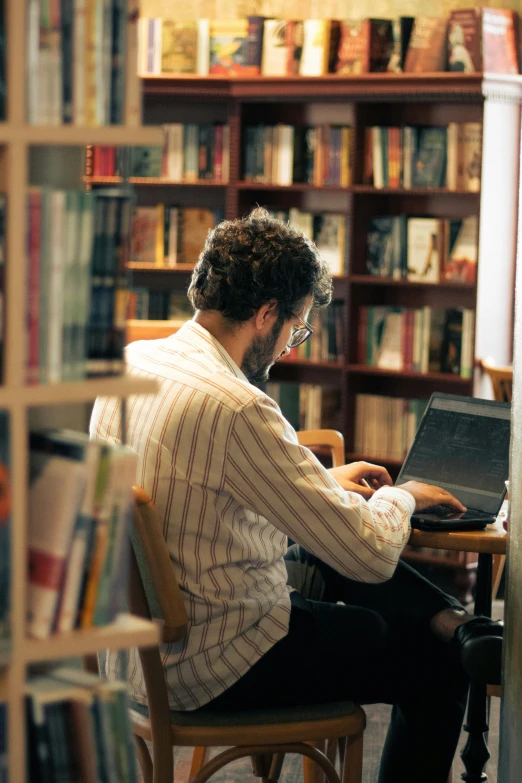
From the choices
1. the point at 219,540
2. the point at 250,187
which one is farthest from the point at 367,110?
the point at 219,540

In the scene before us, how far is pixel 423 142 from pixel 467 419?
105 inches

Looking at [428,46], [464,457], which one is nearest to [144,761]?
[464,457]

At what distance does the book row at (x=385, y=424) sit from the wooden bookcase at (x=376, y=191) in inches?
1.5

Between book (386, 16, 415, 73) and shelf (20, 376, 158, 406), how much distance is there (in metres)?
3.67

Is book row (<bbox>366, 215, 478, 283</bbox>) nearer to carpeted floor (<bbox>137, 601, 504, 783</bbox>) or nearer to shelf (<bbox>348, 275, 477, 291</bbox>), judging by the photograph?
shelf (<bbox>348, 275, 477, 291</bbox>)

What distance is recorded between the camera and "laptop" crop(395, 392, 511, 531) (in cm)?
206

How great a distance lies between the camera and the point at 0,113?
116 cm

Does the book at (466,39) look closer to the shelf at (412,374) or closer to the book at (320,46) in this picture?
the book at (320,46)

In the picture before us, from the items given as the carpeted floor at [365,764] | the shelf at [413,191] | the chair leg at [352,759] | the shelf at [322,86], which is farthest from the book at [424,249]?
the chair leg at [352,759]

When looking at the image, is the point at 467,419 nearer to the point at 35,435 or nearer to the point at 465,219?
the point at 35,435

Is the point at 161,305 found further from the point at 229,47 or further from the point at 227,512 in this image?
the point at 227,512

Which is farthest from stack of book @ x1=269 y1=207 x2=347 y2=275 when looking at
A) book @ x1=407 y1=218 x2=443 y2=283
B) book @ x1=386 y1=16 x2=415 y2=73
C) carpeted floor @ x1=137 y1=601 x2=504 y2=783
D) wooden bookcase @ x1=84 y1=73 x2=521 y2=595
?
carpeted floor @ x1=137 y1=601 x2=504 y2=783

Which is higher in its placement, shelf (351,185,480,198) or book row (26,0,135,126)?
shelf (351,185,480,198)

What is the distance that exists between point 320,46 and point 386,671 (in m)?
3.38
